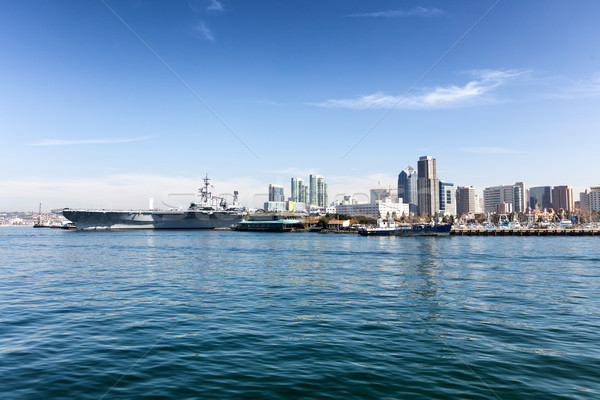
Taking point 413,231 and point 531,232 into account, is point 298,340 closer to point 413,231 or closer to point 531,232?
point 413,231

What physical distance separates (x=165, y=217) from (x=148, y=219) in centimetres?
599

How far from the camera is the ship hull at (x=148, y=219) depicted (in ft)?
413

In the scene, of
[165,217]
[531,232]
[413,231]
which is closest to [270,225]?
[165,217]

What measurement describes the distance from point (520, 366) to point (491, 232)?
128 meters

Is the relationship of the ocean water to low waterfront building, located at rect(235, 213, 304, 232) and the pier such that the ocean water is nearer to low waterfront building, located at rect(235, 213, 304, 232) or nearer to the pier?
the pier

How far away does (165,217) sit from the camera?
451 feet

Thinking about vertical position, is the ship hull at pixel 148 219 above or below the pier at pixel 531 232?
above

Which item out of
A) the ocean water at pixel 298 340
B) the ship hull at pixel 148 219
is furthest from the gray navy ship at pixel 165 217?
the ocean water at pixel 298 340

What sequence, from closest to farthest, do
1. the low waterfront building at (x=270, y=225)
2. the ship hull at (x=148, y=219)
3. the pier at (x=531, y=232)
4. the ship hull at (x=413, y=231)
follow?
the ship hull at (x=413, y=231) < the pier at (x=531, y=232) < the ship hull at (x=148, y=219) < the low waterfront building at (x=270, y=225)

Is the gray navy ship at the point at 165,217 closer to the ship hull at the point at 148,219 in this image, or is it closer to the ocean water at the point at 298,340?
the ship hull at the point at 148,219

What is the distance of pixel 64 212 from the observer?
387 feet

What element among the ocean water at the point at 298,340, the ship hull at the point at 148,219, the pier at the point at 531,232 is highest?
the ship hull at the point at 148,219

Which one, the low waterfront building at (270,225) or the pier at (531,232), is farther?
the low waterfront building at (270,225)

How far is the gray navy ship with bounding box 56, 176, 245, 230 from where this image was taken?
126250 millimetres
